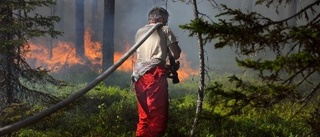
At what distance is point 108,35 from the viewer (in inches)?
727

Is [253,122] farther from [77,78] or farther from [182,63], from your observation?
[182,63]

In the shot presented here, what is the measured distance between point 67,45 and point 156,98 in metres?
30.1

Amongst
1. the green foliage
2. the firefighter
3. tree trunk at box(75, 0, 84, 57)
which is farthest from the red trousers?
tree trunk at box(75, 0, 84, 57)

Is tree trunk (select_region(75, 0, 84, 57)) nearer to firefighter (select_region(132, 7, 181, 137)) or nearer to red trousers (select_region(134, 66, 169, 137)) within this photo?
firefighter (select_region(132, 7, 181, 137))

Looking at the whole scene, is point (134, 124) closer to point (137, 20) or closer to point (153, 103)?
point (153, 103)

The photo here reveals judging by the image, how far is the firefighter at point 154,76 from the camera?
6293mm

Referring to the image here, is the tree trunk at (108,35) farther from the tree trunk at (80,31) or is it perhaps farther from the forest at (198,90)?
the tree trunk at (80,31)

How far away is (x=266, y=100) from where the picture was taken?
318 cm

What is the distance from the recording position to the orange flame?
2399 centimetres

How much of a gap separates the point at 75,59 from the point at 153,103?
20.7 metres

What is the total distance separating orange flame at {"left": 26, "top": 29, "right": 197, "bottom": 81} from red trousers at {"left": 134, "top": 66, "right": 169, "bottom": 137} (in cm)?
1415

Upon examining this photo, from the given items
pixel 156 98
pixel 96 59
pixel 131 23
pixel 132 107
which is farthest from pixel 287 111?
pixel 131 23

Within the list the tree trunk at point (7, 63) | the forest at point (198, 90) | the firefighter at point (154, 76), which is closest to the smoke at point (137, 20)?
the forest at point (198, 90)

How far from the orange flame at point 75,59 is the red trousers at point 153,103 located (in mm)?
14150
